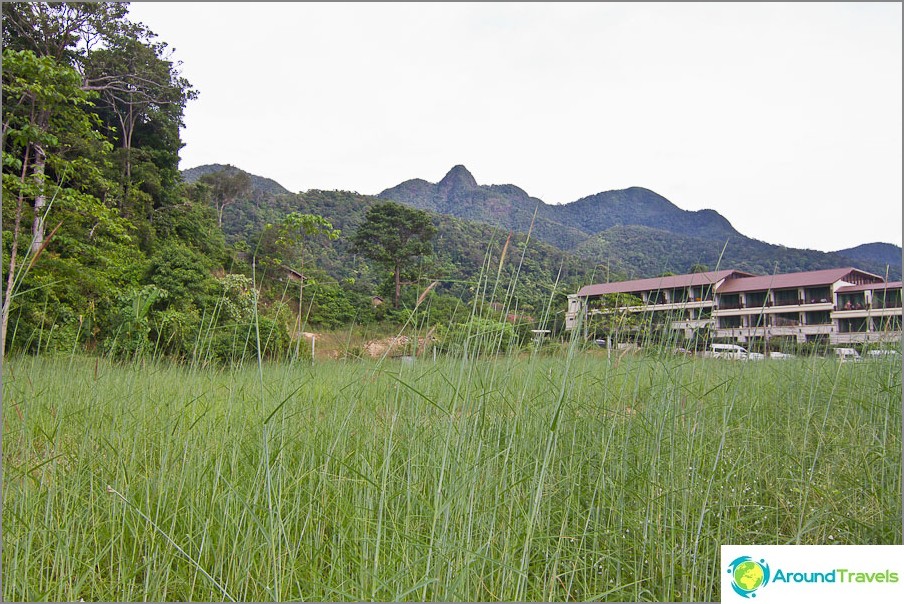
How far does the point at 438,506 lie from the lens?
0.94 meters

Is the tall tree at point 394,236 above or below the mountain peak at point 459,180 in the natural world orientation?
below

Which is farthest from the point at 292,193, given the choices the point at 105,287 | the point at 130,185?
the point at 105,287

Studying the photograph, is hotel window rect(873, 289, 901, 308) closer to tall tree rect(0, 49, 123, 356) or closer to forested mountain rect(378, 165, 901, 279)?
forested mountain rect(378, 165, 901, 279)

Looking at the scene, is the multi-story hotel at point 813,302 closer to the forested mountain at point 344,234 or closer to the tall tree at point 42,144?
the forested mountain at point 344,234

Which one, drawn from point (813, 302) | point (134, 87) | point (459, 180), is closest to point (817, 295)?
point (813, 302)

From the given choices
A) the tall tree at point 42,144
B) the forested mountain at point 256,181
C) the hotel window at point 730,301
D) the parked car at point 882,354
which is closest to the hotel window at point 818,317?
the hotel window at point 730,301

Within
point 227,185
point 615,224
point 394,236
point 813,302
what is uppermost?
point 227,185

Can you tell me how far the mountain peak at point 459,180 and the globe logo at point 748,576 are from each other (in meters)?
7.91

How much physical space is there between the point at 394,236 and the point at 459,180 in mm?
1586

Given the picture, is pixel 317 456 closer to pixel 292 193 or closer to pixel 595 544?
pixel 595 544

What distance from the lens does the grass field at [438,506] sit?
981 millimetres

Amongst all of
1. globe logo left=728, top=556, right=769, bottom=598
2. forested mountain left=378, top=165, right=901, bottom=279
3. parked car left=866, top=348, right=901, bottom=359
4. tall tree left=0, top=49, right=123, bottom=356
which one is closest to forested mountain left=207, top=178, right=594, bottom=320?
forested mountain left=378, top=165, right=901, bottom=279

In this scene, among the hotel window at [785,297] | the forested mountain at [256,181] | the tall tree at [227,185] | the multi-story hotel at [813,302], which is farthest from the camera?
the forested mountain at [256,181]

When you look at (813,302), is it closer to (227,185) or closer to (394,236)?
(394,236)
